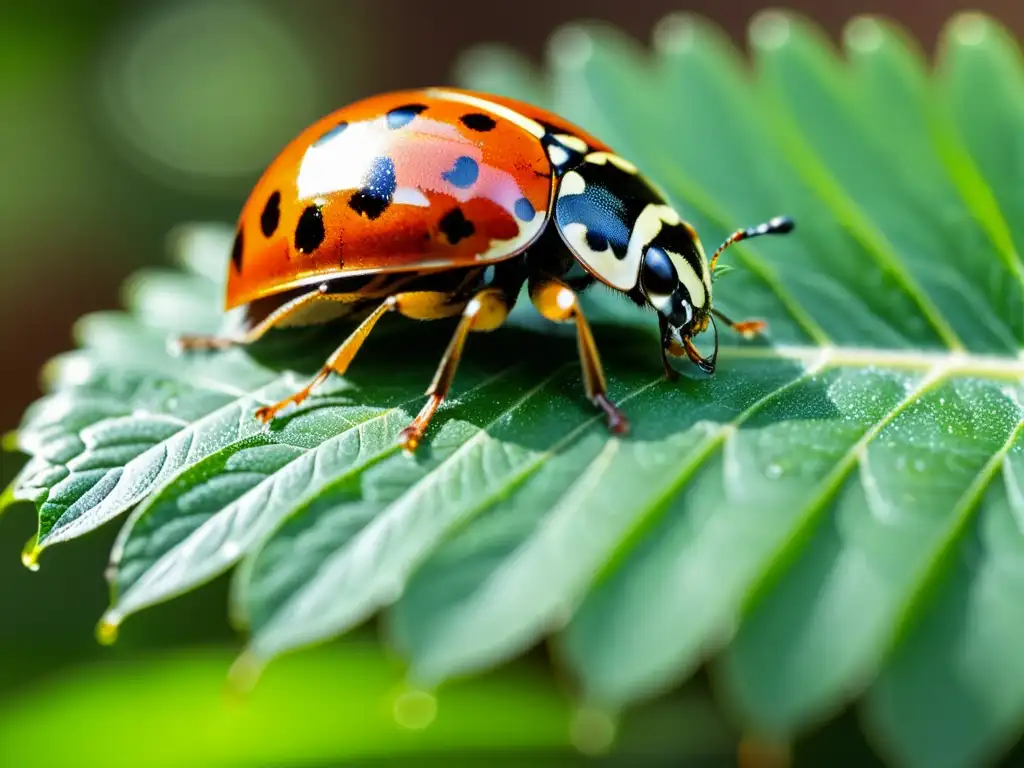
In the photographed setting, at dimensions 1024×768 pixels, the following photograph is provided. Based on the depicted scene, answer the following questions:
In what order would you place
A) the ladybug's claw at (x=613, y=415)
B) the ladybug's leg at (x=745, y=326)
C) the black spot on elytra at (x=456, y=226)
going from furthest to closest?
the ladybug's leg at (x=745, y=326) < the black spot on elytra at (x=456, y=226) < the ladybug's claw at (x=613, y=415)

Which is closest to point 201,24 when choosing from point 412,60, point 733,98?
A: point 412,60

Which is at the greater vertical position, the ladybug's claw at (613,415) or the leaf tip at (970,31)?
the leaf tip at (970,31)

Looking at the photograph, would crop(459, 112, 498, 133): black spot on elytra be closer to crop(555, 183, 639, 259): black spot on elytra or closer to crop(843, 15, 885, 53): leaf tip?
crop(555, 183, 639, 259): black spot on elytra

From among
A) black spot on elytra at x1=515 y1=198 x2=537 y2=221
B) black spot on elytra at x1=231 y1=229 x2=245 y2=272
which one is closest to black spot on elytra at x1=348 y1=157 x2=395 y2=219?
black spot on elytra at x1=515 y1=198 x2=537 y2=221

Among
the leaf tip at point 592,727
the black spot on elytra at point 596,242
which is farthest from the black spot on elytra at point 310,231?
the leaf tip at point 592,727

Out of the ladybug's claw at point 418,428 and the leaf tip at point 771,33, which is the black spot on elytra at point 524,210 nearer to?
the ladybug's claw at point 418,428

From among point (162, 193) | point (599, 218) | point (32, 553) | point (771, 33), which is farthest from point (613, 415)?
point (162, 193)
